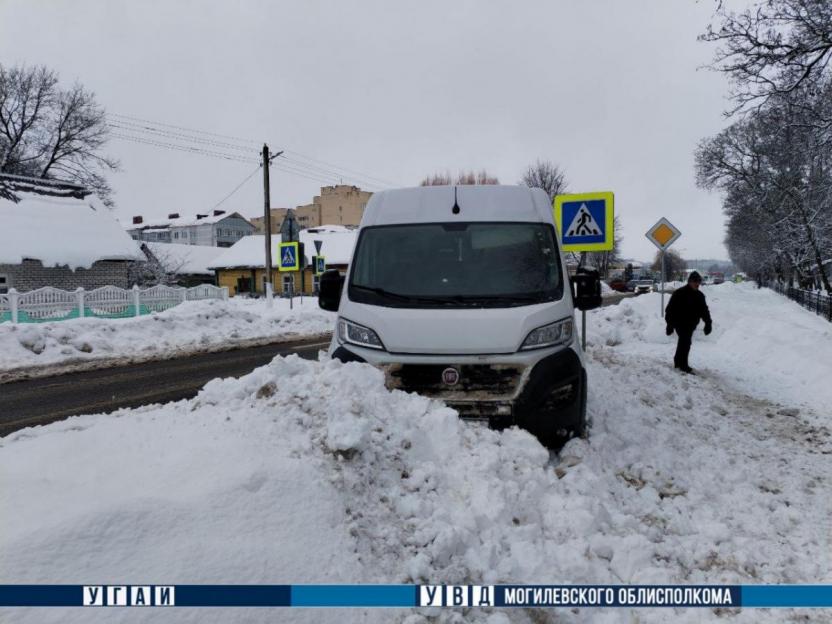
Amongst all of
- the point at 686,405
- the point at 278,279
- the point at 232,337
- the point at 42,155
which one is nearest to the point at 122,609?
the point at 686,405

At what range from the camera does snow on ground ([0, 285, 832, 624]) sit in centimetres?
271

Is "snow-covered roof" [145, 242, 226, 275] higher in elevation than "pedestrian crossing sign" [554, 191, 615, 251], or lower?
higher

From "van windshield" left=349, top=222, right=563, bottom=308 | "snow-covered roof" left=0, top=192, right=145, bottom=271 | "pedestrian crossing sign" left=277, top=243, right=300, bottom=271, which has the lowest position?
"van windshield" left=349, top=222, right=563, bottom=308

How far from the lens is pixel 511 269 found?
16.8 ft

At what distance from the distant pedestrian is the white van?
5373mm

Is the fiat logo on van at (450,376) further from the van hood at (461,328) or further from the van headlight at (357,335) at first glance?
the van headlight at (357,335)

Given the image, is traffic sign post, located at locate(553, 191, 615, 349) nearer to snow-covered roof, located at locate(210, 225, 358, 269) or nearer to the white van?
the white van

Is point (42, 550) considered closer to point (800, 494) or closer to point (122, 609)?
point (122, 609)

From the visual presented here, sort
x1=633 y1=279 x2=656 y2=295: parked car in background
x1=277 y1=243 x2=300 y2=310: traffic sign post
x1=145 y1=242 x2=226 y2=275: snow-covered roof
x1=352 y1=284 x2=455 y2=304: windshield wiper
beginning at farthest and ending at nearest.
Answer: x1=145 y1=242 x2=226 y2=275: snow-covered roof < x1=633 y1=279 x2=656 y2=295: parked car in background < x1=277 y1=243 x2=300 y2=310: traffic sign post < x1=352 y1=284 x2=455 y2=304: windshield wiper

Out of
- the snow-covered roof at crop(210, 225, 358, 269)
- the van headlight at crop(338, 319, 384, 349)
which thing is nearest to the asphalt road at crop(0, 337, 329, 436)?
the van headlight at crop(338, 319, 384, 349)

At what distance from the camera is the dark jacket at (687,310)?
33.2 ft

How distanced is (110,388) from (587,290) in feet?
25.1

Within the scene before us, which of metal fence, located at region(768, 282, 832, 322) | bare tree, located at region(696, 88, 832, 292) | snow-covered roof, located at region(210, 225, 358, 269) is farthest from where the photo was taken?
snow-covered roof, located at region(210, 225, 358, 269)

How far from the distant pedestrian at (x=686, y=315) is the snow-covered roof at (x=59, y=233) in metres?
26.4
